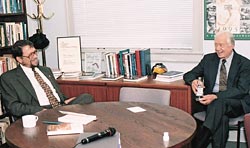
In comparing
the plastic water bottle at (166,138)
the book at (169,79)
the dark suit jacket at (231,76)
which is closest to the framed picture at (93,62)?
the book at (169,79)

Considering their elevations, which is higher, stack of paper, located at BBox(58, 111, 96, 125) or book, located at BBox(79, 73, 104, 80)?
book, located at BBox(79, 73, 104, 80)

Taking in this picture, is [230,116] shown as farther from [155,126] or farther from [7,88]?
[7,88]

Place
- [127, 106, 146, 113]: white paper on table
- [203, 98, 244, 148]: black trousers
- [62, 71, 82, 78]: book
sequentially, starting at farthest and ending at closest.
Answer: [62, 71, 82, 78]: book
[203, 98, 244, 148]: black trousers
[127, 106, 146, 113]: white paper on table

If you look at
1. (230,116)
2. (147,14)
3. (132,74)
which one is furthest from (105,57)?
(230,116)

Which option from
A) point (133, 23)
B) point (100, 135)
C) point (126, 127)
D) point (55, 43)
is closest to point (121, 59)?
point (133, 23)

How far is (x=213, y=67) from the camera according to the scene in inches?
153

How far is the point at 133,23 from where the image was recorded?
4.53 metres

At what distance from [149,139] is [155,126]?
0.81ft

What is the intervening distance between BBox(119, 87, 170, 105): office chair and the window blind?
43.9 inches

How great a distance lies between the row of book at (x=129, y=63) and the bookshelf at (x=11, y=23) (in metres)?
1.02

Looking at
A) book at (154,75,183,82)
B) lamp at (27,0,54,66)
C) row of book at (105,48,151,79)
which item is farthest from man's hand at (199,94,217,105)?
lamp at (27,0,54,66)

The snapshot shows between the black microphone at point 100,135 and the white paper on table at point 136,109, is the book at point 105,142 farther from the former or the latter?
the white paper on table at point 136,109

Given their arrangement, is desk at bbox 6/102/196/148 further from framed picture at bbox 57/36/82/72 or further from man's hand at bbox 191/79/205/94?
framed picture at bbox 57/36/82/72

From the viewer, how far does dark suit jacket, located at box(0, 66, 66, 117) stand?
10.8 feet
